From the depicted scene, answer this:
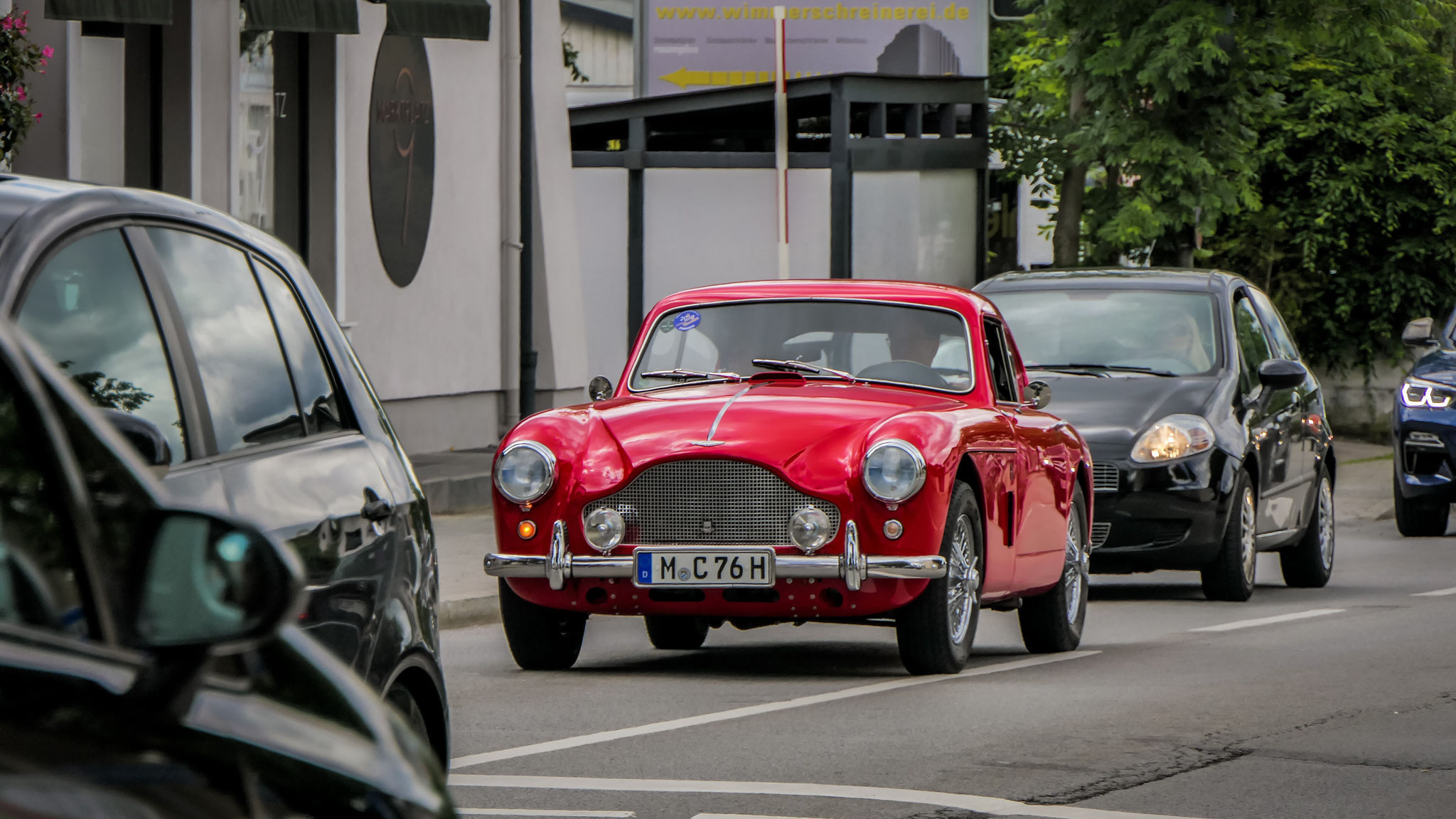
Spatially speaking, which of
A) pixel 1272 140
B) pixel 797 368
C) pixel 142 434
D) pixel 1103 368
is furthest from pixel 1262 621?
pixel 1272 140

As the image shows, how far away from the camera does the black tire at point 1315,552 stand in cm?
1415

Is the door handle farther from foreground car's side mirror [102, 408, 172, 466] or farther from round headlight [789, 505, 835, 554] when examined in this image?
round headlight [789, 505, 835, 554]

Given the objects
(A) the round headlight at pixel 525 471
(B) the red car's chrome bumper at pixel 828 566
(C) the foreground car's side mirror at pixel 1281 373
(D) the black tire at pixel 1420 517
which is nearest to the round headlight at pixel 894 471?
(B) the red car's chrome bumper at pixel 828 566

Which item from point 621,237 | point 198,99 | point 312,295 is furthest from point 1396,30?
point 312,295

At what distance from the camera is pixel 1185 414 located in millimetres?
12547

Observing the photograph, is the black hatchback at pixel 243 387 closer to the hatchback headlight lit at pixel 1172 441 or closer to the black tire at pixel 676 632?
the black tire at pixel 676 632

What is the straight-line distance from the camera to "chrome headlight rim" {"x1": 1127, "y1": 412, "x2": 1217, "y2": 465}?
12344mm

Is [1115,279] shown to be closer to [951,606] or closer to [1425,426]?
[1425,426]

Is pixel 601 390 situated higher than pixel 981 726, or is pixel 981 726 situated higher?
pixel 601 390

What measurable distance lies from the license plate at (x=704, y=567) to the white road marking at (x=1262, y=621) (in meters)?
3.39

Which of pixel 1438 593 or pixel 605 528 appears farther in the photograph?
pixel 1438 593

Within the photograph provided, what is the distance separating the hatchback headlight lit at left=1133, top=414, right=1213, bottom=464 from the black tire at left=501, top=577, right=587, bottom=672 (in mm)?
3987

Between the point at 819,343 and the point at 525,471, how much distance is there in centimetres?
165

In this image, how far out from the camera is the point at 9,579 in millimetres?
2246
